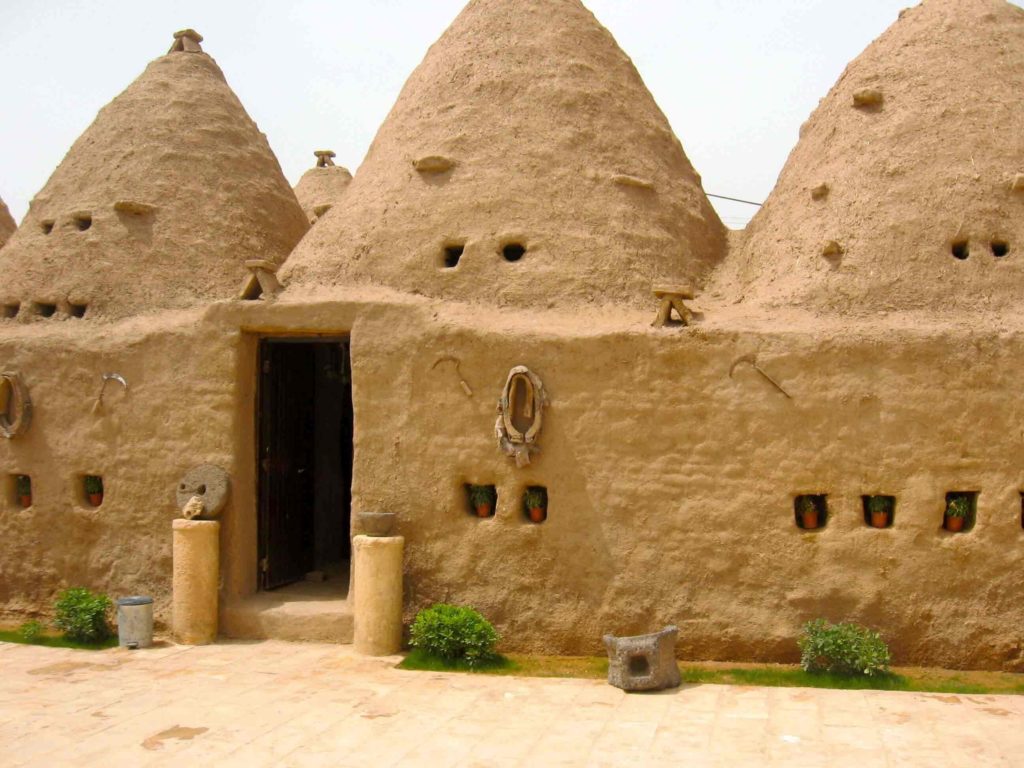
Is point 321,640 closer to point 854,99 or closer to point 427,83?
point 427,83

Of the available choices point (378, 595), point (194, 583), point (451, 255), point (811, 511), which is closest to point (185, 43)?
point (451, 255)

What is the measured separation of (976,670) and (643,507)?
326 centimetres

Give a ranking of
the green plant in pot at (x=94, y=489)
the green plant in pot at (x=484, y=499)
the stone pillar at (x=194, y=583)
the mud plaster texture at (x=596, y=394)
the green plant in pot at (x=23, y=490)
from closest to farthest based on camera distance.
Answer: the mud plaster texture at (x=596, y=394)
the green plant in pot at (x=484, y=499)
the stone pillar at (x=194, y=583)
the green plant in pot at (x=94, y=489)
the green plant in pot at (x=23, y=490)

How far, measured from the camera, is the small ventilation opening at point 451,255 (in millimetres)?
11484

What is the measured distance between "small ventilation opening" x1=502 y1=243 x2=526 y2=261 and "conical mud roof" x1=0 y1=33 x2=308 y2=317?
11.3ft

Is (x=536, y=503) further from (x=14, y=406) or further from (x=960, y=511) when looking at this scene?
(x=14, y=406)

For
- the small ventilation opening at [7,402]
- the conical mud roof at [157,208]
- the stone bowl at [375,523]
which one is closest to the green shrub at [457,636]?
the stone bowl at [375,523]

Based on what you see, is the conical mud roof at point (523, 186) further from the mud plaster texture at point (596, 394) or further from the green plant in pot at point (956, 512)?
the green plant in pot at point (956, 512)

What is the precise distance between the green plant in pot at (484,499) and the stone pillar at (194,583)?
274 centimetres

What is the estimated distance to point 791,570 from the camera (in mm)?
9828

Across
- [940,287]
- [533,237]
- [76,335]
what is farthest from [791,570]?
[76,335]

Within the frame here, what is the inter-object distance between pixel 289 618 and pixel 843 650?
5363 millimetres

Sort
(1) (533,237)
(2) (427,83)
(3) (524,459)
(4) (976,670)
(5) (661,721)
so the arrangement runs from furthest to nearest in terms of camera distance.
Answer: (2) (427,83)
(1) (533,237)
(3) (524,459)
(4) (976,670)
(5) (661,721)

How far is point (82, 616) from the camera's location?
36.0ft
